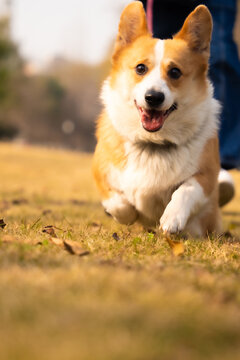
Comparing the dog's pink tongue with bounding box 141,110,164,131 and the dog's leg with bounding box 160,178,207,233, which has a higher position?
the dog's pink tongue with bounding box 141,110,164,131

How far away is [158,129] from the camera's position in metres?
3.10

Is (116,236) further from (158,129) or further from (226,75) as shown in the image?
(226,75)

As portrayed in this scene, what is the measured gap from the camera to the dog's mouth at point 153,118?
10.2 ft

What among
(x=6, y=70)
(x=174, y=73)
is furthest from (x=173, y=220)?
(x=6, y=70)

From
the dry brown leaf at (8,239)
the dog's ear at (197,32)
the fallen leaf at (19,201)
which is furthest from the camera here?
the fallen leaf at (19,201)

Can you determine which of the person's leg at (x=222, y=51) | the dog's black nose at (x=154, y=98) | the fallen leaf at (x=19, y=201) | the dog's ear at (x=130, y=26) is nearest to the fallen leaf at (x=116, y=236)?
the dog's black nose at (x=154, y=98)

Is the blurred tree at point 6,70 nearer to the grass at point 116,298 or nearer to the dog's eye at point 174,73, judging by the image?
the dog's eye at point 174,73

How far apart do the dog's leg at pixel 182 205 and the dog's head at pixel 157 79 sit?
0.32 m

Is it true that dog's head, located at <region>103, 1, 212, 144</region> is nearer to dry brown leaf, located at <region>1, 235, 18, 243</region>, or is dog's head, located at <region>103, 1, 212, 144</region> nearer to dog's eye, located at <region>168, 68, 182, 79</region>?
dog's eye, located at <region>168, 68, 182, 79</region>

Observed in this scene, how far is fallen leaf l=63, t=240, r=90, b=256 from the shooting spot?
2.29 meters

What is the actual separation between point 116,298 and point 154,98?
1.55 meters

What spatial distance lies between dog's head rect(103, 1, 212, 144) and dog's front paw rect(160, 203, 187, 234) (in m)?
0.51

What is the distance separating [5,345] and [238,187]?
843 cm

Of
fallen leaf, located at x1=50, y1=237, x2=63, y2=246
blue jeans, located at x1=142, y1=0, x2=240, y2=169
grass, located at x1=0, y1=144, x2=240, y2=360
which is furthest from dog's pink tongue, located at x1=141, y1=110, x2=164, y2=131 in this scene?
blue jeans, located at x1=142, y1=0, x2=240, y2=169
